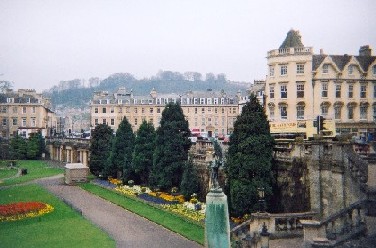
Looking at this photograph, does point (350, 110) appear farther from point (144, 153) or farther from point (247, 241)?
point (247, 241)

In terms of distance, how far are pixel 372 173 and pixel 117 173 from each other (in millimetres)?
33455

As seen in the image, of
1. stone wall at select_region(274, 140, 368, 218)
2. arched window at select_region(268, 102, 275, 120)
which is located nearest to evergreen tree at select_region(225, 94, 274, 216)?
stone wall at select_region(274, 140, 368, 218)

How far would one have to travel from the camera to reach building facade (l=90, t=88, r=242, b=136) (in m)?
91.3

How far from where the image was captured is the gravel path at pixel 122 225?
20234 mm

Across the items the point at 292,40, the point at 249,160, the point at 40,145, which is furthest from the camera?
the point at 40,145

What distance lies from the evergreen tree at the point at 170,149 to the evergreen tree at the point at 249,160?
10.2 meters

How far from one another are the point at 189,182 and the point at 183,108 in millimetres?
60275

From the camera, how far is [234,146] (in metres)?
24.2

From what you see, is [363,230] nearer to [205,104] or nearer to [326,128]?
[326,128]

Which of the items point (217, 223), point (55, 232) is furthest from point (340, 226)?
point (55, 232)

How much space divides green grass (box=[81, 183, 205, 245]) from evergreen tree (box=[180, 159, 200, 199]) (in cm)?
291

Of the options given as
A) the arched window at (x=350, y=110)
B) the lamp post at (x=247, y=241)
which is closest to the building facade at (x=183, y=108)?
the arched window at (x=350, y=110)

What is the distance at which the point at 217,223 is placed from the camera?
24.7 ft

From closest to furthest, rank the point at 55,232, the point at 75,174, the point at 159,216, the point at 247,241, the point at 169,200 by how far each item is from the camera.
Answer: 1. the point at 247,241
2. the point at 55,232
3. the point at 159,216
4. the point at 169,200
5. the point at 75,174
